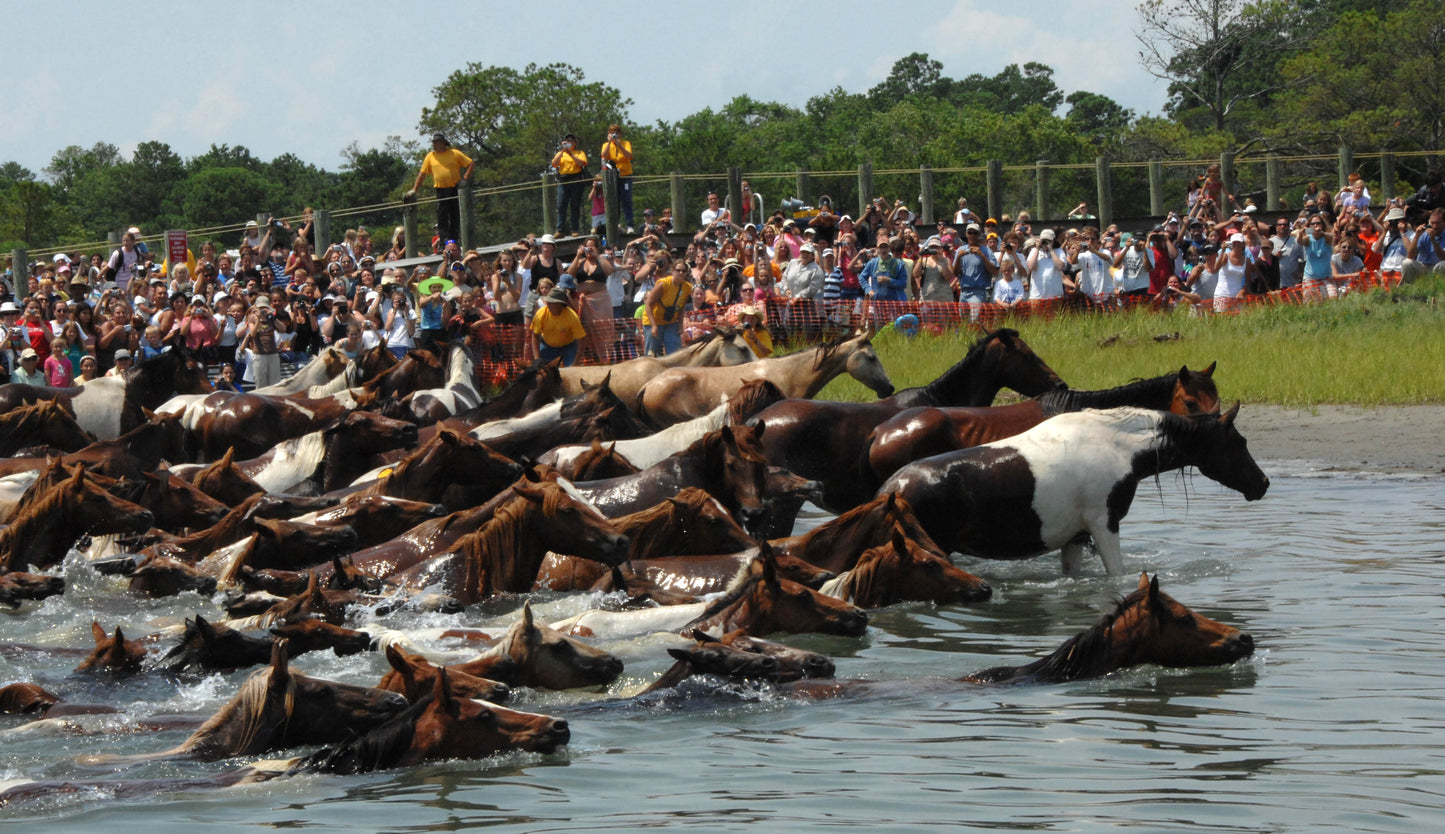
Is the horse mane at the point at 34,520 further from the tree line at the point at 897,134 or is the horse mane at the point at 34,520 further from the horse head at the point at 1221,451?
the tree line at the point at 897,134

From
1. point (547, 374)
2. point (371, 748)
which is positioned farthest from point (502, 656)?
point (547, 374)

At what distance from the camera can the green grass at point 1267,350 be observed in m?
16.9

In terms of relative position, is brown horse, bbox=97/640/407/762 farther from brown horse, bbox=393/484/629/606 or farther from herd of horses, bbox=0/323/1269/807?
brown horse, bbox=393/484/629/606

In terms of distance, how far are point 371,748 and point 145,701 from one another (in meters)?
1.70

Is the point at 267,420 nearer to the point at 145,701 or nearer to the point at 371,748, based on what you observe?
the point at 145,701

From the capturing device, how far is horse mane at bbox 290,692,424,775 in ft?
20.2

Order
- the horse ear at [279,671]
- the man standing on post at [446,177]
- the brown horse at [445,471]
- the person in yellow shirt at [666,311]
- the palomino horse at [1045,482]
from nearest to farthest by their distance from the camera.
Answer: the horse ear at [279,671] < the palomino horse at [1045,482] < the brown horse at [445,471] < the person in yellow shirt at [666,311] < the man standing on post at [446,177]

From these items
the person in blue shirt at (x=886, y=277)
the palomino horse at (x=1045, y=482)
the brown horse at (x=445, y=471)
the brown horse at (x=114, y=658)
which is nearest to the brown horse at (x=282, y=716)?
the brown horse at (x=114, y=658)

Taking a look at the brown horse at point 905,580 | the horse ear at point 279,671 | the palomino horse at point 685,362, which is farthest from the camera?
the palomino horse at point 685,362

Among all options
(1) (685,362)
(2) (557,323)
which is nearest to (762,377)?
(1) (685,362)

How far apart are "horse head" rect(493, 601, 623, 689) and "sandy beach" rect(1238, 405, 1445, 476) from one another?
944cm

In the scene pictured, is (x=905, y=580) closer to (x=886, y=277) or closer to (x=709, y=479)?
(x=709, y=479)

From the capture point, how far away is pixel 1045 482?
9.89 meters

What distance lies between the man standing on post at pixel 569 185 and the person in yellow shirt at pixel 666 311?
628cm
